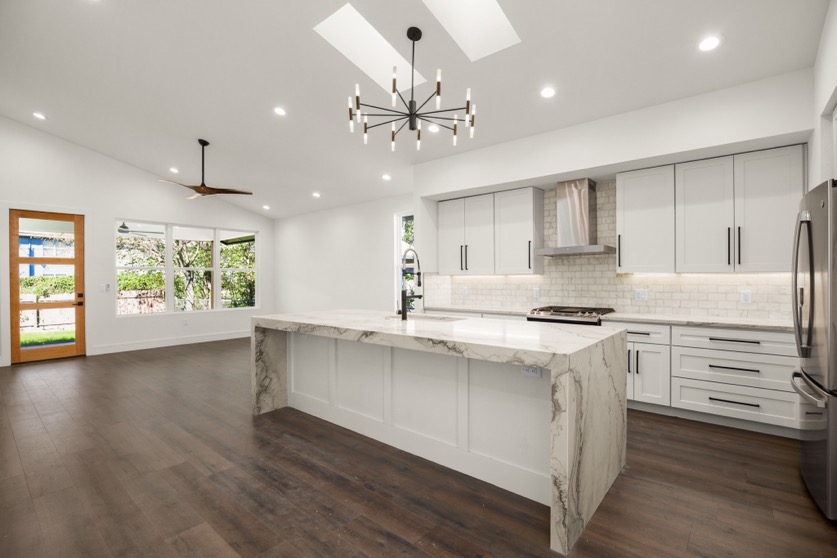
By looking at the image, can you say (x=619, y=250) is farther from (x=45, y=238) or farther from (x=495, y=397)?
(x=45, y=238)

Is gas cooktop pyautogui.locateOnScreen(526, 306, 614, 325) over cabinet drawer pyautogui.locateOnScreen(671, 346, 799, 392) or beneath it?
over

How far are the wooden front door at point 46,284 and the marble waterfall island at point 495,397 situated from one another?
17.8 feet

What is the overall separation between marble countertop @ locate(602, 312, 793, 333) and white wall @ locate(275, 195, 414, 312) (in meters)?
4.14

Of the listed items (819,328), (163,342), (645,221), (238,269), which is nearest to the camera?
(819,328)

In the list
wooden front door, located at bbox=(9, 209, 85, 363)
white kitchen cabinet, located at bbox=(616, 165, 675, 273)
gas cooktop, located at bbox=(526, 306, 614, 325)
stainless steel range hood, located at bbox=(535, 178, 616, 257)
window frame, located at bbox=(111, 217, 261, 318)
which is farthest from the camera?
window frame, located at bbox=(111, 217, 261, 318)

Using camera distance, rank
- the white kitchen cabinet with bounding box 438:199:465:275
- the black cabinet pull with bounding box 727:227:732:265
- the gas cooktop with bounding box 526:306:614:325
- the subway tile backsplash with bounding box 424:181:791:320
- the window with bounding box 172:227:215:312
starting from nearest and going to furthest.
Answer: the black cabinet pull with bounding box 727:227:732:265 < the subway tile backsplash with bounding box 424:181:791:320 < the gas cooktop with bounding box 526:306:614:325 < the white kitchen cabinet with bounding box 438:199:465:275 < the window with bounding box 172:227:215:312

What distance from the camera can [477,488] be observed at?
7.57 feet

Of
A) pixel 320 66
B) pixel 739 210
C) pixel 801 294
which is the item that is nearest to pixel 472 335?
pixel 801 294

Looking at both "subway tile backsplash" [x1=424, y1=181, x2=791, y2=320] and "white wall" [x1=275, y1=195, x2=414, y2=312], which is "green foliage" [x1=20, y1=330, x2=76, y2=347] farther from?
"subway tile backsplash" [x1=424, y1=181, x2=791, y2=320]

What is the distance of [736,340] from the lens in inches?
125

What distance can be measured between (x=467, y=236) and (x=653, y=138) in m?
2.36

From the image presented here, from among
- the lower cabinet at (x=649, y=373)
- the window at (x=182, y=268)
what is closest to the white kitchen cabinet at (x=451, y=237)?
the lower cabinet at (x=649, y=373)

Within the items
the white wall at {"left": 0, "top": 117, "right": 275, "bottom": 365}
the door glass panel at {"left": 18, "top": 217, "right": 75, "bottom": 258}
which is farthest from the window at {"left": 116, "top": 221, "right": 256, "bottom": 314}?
the door glass panel at {"left": 18, "top": 217, "right": 75, "bottom": 258}

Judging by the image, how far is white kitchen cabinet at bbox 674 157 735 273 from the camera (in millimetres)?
3445
